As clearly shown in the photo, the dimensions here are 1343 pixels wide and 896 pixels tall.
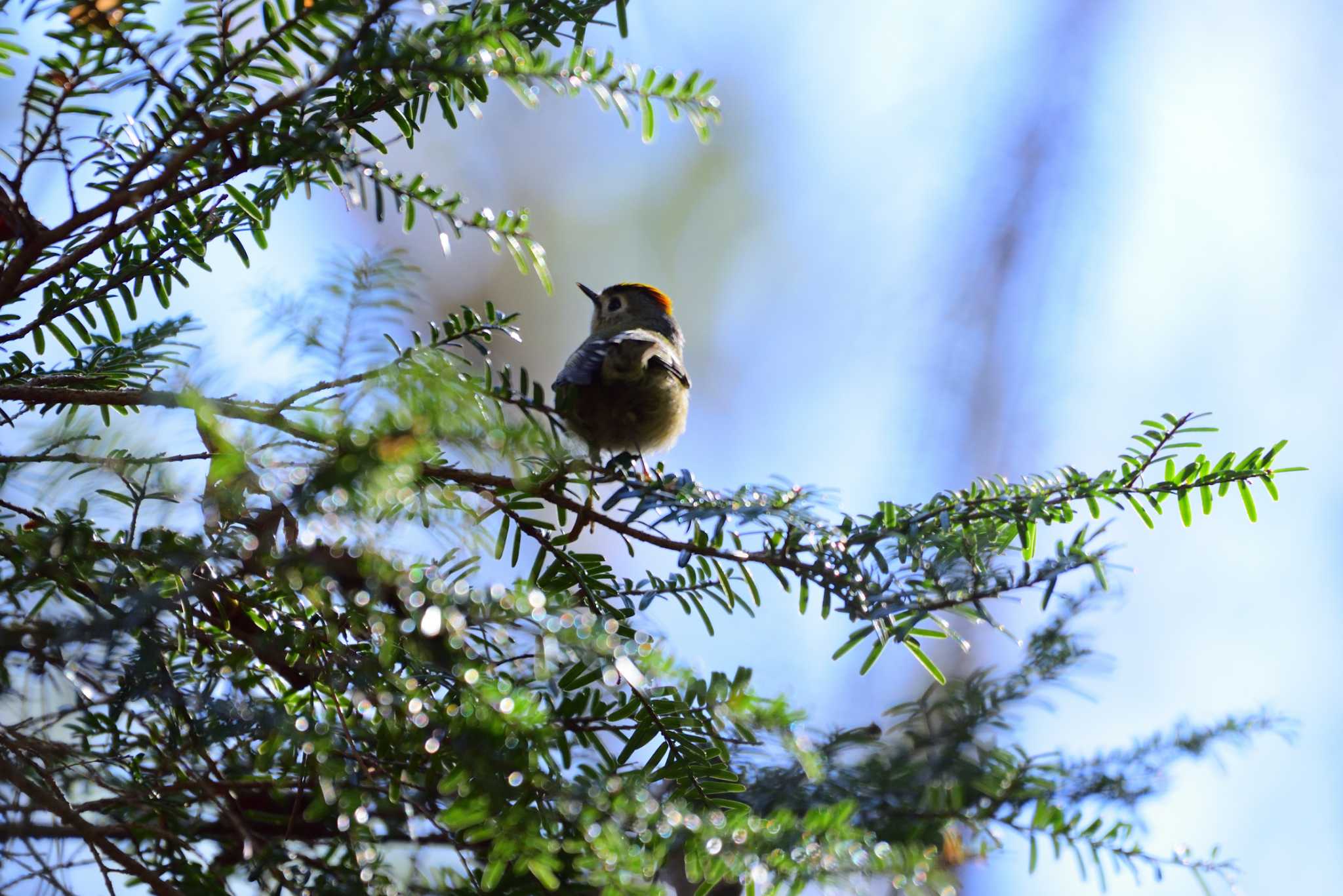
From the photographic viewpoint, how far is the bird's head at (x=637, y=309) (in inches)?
103

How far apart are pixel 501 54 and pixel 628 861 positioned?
656 millimetres

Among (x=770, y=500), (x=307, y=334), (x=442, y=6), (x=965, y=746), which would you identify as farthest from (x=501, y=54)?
(x=965, y=746)

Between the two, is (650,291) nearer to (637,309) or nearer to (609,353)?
(637,309)

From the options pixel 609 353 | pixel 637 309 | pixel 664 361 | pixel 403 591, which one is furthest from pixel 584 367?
pixel 637 309

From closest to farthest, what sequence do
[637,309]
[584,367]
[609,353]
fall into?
[584,367] → [609,353] → [637,309]

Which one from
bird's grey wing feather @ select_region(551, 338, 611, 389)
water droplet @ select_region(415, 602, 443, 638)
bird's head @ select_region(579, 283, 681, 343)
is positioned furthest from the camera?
bird's head @ select_region(579, 283, 681, 343)

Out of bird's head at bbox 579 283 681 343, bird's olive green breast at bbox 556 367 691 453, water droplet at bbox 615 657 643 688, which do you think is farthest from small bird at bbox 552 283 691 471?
bird's head at bbox 579 283 681 343

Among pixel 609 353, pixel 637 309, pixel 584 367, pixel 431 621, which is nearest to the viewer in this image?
pixel 431 621

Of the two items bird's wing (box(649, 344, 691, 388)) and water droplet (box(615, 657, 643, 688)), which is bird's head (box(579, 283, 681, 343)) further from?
water droplet (box(615, 657, 643, 688))

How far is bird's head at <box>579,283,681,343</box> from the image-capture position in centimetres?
262

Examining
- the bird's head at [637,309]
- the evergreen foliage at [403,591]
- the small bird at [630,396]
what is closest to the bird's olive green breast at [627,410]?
the small bird at [630,396]

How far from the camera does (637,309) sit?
2633mm

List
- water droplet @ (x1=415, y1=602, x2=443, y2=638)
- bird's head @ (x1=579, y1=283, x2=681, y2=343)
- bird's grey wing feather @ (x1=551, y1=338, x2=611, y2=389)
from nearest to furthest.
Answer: water droplet @ (x1=415, y1=602, x2=443, y2=638) → bird's grey wing feather @ (x1=551, y1=338, x2=611, y2=389) → bird's head @ (x1=579, y1=283, x2=681, y2=343)

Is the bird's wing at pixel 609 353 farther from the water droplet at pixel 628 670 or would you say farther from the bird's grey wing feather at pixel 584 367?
the water droplet at pixel 628 670
